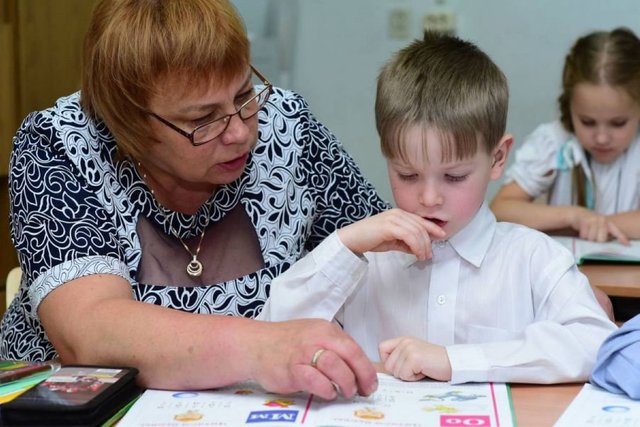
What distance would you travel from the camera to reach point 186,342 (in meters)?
1.36

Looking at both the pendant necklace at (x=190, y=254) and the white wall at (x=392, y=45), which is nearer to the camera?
the pendant necklace at (x=190, y=254)

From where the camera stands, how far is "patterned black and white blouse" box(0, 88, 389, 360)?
1606 millimetres

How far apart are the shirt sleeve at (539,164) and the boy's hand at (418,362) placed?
1.86 meters

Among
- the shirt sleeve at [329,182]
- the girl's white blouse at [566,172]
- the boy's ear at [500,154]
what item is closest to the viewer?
the boy's ear at [500,154]

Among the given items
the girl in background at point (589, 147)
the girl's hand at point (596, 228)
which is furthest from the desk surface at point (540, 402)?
the girl in background at point (589, 147)

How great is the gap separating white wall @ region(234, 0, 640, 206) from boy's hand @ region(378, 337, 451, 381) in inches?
98.9

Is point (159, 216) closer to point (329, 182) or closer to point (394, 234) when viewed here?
point (329, 182)

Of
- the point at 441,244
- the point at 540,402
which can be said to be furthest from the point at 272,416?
the point at 441,244

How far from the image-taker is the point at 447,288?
5.54 ft

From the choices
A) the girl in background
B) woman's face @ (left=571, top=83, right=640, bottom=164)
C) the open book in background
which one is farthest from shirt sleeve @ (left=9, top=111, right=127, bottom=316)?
woman's face @ (left=571, top=83, right=640, bottom=164)

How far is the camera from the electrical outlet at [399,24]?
159 inches

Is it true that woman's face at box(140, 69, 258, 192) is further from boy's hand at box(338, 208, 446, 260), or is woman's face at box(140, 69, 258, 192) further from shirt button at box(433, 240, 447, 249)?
shirt button at box(433, 240, 447, 249)

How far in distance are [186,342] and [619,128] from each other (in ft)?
6.57

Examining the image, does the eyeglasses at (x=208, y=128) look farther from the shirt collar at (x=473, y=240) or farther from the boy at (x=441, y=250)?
the shirt collar at (x=473, y=240)
